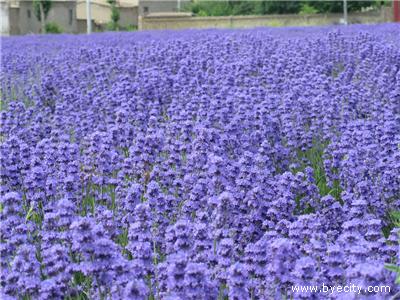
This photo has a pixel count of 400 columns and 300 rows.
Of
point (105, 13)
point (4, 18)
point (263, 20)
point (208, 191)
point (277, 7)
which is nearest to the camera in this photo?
point (208, 191)

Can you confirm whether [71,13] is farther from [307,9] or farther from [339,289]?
[339,289]

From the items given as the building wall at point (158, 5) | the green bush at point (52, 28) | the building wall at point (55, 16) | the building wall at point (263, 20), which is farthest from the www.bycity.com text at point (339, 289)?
the building wall at point (158, 5)

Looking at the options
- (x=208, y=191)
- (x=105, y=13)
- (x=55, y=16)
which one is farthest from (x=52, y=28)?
(x=208, y=191)

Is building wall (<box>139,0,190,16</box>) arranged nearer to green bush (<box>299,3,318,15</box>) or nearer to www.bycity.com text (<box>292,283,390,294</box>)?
green bush (<box>299,3,318,15</box>)

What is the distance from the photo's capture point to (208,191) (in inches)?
135

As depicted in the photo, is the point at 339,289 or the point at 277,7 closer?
the point at 339,289

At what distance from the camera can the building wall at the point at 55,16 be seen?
46.0 meters

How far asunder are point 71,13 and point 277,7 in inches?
655

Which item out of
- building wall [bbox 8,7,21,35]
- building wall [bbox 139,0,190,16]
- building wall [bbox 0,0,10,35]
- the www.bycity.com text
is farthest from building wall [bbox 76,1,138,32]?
the www.bycity.com text

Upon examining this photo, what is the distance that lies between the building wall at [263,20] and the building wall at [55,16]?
14180mm

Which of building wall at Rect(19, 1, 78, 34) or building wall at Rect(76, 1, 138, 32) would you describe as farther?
building wall at Rect(76, 1, 138, 32)

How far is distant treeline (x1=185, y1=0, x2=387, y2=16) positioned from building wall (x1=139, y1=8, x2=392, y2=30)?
257 inches

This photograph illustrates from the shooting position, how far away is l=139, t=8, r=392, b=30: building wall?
30489mm

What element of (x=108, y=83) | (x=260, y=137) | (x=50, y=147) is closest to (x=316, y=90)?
(x=260, y=137)
